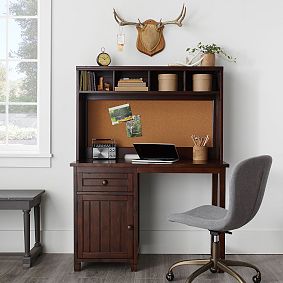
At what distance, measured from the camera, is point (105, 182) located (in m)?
3.72

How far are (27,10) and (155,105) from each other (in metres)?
1.42

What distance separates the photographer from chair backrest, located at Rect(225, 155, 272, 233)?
3156mm

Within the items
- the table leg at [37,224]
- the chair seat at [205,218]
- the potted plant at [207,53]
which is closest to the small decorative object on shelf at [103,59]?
the potted plant at [207,53]

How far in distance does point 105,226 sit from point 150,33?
5.47ft

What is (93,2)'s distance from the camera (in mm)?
4238

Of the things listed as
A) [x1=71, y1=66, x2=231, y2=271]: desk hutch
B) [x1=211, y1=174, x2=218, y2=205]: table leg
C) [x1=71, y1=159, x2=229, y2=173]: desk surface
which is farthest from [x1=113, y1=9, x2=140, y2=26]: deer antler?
[x1=211, y1=174, x2=218, y2=205]: table leg

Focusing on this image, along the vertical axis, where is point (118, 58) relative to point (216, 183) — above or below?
above

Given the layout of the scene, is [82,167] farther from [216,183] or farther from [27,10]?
[27,10]

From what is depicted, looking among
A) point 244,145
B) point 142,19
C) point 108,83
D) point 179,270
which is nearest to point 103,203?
point 179,270

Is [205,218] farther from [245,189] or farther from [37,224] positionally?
[37,224]

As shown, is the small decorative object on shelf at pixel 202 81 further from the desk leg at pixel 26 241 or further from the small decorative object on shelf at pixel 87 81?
the desk leg at pixel 26 241

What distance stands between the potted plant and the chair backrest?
1.13 metres

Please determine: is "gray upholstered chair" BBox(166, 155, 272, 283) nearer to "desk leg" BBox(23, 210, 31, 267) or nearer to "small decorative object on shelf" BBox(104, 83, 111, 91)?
Answer: "desk leg" BBox(23, 210, 31, 267)

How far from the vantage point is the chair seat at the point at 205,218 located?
3271mm
